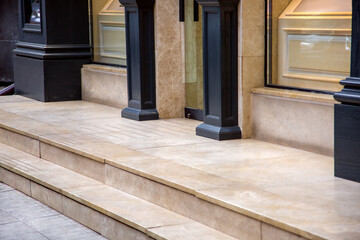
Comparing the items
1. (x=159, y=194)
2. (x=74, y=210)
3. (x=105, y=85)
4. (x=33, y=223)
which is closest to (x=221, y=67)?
(x=159, y=194)

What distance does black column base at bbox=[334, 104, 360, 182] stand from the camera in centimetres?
492

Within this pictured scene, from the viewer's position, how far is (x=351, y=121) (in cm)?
495

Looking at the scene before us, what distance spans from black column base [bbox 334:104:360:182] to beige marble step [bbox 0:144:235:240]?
118 centimetres

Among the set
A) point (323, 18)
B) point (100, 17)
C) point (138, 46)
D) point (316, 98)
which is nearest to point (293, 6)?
point (323, 18)

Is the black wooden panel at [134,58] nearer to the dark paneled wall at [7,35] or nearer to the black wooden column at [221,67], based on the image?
the black wooden column at [221,67]

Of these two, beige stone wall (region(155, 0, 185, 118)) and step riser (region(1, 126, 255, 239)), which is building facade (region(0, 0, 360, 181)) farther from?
step riser (region(1, 126, 255, 239))

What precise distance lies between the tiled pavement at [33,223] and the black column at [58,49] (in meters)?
3.68

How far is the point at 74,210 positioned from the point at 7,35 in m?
9.30

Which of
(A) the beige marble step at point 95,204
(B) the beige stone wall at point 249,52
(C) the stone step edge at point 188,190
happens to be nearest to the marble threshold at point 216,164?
(C) the stone step edge at point 188,190

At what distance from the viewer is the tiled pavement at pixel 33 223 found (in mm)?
5250

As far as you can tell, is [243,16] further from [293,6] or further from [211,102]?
[211,102]

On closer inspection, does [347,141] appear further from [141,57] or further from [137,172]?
[141,57]

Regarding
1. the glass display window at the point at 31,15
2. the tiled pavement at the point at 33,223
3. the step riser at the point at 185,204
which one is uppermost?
the glass display window at the point at 31,15

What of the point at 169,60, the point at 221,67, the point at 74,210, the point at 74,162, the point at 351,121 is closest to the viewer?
the point at 351,121
